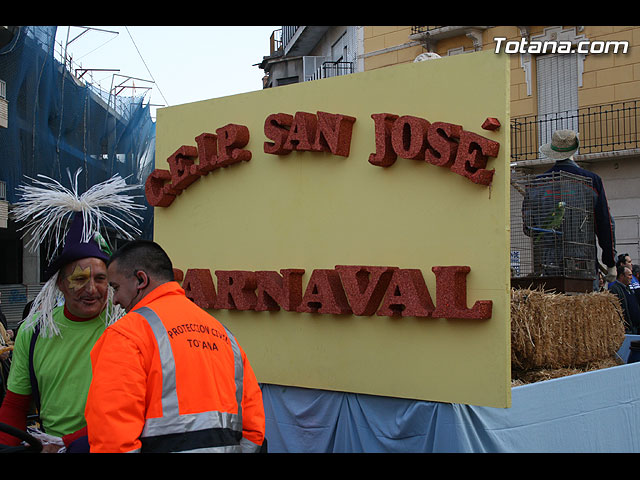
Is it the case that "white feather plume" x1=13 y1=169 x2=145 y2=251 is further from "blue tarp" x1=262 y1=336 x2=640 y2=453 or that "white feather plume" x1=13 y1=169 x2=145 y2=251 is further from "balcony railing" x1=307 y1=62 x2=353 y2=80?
"balcony railing" x1=307 y1=62 x2=353 y2=80

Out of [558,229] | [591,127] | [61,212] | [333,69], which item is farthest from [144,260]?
[333,69]

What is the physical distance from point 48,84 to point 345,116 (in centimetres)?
1760

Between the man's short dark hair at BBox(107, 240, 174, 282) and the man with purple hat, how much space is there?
930 mm

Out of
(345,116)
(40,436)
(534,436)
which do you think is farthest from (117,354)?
(534,436)

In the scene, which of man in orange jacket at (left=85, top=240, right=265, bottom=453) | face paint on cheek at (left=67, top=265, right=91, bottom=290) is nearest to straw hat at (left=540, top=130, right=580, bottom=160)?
face paint on cheek at (left=67, top=265, right=91, bottom=290)

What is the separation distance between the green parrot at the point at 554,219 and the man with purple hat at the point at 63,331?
427 centimetres

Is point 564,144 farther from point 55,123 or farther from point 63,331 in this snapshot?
point 55,123

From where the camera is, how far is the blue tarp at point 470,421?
4.56 m

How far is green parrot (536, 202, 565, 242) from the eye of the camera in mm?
A: 6641

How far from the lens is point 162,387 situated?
2.50 m

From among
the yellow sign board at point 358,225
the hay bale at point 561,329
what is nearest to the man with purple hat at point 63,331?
the yellow sign board at point 358,225

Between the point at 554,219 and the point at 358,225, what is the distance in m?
2.54

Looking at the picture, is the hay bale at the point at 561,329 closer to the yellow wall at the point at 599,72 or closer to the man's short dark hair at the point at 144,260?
the man's short dark hair at the point at 144,260
